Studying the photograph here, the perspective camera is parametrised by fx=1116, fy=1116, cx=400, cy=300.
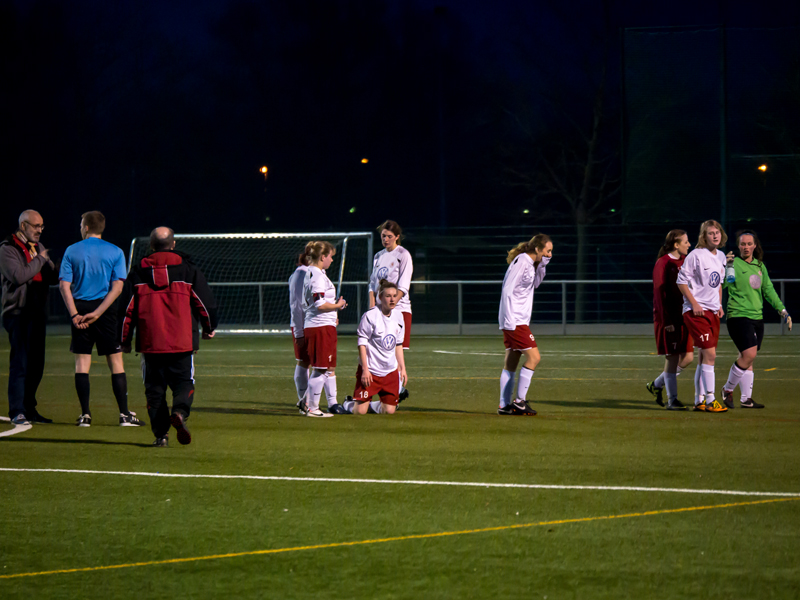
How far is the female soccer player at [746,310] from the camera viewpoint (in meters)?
10.7

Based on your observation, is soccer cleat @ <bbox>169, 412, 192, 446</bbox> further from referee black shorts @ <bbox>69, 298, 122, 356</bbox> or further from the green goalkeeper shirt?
the green goalkeeper shirt

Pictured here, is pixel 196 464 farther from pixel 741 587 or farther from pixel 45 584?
pixel 741 587

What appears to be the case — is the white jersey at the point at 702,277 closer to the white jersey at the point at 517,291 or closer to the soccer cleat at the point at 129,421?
the white jersey at the point at 517,291

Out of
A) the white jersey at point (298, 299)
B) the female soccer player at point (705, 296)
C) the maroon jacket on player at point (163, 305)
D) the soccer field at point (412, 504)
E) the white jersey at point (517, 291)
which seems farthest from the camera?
the white jersey at point (298, 299)

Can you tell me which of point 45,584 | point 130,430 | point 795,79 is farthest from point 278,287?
point 45,584

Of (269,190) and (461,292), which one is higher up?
(269,190)

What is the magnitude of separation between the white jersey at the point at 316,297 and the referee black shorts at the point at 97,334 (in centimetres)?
174

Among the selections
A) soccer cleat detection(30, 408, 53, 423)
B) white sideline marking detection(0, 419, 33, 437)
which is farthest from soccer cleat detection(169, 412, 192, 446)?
soccer cleat detection(30, 408, 53, 423)

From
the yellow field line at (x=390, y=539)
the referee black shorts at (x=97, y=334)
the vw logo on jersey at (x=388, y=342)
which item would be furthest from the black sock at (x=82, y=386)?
the yellow field line at (x=390, y=539)

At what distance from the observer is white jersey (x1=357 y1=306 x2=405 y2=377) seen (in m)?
10.7

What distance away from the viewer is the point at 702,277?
10.4 m

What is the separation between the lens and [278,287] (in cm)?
2698

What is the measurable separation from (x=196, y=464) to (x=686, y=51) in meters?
19.5

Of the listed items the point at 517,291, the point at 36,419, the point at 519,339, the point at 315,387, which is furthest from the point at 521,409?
the point at 36,419
